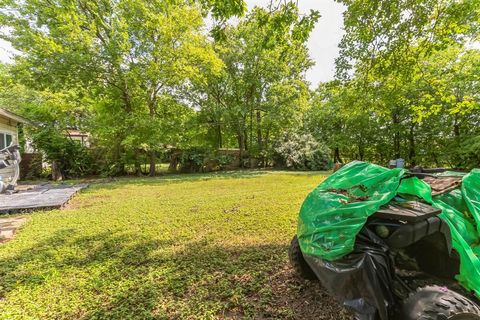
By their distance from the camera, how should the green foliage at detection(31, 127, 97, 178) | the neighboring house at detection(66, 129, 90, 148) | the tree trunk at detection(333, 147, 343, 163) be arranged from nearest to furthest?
1. the green foliage at detection(31, 127, 97, 178)
2. the neighboring house at detection(66, 129, 90, 148)
3. the tree trunk at detection(333, 147, 343, 163)

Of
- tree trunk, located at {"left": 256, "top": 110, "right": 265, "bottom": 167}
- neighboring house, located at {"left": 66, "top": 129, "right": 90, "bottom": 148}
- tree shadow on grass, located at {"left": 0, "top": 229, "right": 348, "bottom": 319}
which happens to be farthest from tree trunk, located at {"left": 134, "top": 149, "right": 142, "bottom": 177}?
tree shadow on grass, located at {"left": 0, "top": 229, "right": 348, "bottom": 319}

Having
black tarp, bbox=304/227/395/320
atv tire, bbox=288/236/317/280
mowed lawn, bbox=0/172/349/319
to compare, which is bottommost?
mowed lawn, bbox=0/172/349/319

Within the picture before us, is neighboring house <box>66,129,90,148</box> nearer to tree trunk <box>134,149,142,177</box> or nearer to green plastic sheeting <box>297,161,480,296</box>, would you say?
tree trunk <box>134,149,142,177</box>

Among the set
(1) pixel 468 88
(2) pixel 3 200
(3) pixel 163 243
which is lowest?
(3) pixel 163 243

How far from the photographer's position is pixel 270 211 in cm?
461

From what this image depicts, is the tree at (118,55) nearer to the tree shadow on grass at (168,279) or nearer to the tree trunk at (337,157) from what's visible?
the tree shadow on grass at (168,279)

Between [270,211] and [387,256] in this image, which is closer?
[387,256]

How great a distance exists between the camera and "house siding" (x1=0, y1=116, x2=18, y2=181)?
8683mm

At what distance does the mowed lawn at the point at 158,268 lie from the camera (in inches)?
75.7

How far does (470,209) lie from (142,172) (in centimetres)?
1335

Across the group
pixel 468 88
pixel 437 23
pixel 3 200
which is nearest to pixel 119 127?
pixel 3 200

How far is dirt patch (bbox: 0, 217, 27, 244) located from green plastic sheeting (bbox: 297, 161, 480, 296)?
450cm

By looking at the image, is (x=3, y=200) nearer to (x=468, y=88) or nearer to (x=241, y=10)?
(x=241, y=10)

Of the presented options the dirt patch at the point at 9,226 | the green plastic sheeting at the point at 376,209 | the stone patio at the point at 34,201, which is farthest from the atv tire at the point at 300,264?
the stone patio at the point at 34,201
